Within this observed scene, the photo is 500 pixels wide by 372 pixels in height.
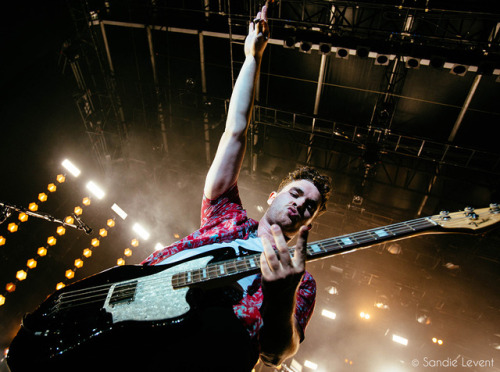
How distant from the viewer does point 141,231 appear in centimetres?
965

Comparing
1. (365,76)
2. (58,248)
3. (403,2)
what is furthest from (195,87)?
(58,248)

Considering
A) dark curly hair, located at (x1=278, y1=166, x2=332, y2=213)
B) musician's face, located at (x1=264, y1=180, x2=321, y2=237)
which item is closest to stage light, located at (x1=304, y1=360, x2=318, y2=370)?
dark curly hair, located at (x1=278, y1=166, x2=332, y2=213)

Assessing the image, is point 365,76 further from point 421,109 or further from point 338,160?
point 338,160

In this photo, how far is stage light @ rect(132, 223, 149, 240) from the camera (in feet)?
31.2

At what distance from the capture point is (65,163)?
7.24m

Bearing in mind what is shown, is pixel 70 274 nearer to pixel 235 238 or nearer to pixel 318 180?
pixel 235 238

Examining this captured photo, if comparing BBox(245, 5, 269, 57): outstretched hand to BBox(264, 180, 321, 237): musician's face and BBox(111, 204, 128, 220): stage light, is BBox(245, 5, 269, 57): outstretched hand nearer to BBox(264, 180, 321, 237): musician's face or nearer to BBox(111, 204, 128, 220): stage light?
BBox(264, 180, 321, 237): musician's face

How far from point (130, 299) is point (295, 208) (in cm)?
149

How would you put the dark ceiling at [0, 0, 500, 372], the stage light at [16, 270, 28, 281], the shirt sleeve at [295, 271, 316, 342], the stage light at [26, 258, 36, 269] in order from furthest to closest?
1. the stage light at [26, 258, 36, 269]
2. the stage light at [16, 270, 28, 281]
3. the dark ceiling at [0, 0, 500, 372]
4. the shirt sleeve at [295, 271, 316, 342]

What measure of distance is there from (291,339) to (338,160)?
8.05m

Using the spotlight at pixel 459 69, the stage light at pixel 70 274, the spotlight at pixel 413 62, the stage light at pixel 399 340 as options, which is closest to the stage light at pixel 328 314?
the stage light at pixel 399 340

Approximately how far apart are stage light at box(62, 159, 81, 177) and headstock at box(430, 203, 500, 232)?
9228 millimetres

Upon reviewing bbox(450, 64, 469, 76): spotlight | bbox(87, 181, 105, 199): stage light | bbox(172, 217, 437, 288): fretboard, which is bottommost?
bbox(87, 181, 105, 199): stage light

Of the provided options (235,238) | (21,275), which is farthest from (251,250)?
(21,275)
